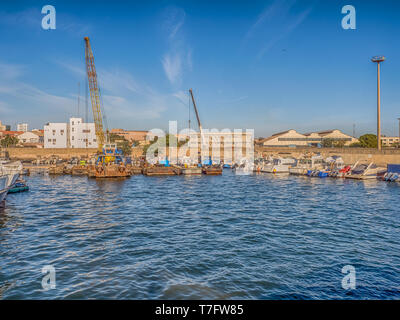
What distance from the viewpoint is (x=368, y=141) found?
9919 cm

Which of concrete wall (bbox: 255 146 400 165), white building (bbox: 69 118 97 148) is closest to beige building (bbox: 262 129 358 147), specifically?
concrete wall (bbox: 255 146 400 165)

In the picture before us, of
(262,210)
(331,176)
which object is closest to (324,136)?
(331,176)

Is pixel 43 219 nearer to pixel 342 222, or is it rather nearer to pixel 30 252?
pixel 30 252

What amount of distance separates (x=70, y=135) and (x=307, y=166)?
255 feet

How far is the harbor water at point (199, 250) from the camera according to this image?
10.2 m

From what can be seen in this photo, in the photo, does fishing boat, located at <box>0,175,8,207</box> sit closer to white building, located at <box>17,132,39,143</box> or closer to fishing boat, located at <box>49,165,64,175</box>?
fishing boat, located at <box>49,165,64,175</box>

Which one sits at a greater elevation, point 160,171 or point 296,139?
point 296,139

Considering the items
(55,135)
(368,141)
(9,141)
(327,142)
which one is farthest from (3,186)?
(327,142)

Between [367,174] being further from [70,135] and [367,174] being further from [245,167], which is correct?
[70,135]

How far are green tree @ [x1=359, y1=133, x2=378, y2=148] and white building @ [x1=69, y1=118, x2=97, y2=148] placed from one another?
91214 mm

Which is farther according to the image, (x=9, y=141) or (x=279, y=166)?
(x=9, y=141)

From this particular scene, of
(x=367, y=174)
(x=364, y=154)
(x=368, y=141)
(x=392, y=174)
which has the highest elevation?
(x=368, y=141)

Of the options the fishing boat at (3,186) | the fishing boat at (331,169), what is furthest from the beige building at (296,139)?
the fishing boat at (3,186)

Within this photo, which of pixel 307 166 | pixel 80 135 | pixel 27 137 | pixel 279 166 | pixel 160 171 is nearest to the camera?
pixel 160 171
